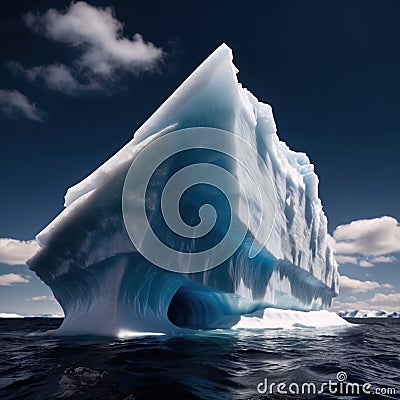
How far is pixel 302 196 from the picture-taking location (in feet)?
53.5

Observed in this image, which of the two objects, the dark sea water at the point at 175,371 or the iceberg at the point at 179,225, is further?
the iceberg at the point at 179,225

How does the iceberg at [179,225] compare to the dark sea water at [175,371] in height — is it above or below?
above

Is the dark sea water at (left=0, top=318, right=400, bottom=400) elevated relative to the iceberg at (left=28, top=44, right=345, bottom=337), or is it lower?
lower

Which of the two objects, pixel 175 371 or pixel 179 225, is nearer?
pixel 175 371

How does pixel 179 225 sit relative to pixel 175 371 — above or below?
above

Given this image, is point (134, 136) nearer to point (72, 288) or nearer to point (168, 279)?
point (168, 279)

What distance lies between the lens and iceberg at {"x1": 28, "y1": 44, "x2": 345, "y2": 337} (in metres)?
7.77

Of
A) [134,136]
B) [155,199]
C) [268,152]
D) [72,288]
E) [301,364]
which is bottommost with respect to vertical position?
[301,364]

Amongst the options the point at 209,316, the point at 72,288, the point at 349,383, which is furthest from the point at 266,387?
the point at 209,316

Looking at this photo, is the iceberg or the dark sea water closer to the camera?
the dark sea water

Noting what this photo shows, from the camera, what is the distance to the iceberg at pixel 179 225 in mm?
7770

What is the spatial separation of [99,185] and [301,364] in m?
5.29

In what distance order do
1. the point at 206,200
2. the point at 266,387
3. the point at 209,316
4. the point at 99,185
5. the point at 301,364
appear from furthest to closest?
the point at 209,316 → the point at 206,200 → the point at 99,185 → the point at 301,364 → the point at 266,387

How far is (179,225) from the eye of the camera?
29.5 feet
